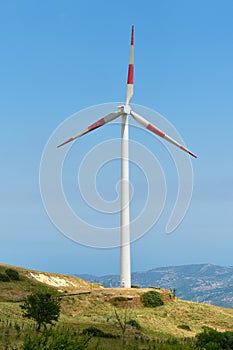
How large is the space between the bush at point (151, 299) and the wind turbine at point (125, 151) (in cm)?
479

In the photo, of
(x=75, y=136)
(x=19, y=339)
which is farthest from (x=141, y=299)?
(x=19, y=339)

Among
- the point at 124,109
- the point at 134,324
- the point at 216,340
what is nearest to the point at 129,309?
the point at 134,324

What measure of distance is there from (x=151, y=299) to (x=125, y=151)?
2364 cm

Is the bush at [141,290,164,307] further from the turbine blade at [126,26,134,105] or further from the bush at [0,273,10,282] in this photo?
the turbine blade at [126,26,134,105]

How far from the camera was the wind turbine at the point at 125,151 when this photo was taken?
84438mm

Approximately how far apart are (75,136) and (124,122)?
27.8 feet

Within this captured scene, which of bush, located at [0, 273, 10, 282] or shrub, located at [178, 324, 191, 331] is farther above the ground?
bush, located at [0, 273, 10, 282]

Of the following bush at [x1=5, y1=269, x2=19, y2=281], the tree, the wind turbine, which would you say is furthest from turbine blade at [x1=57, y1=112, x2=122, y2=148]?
the tree

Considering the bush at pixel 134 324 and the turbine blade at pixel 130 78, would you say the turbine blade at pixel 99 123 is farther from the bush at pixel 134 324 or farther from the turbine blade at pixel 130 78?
the bush at pixel 134 324

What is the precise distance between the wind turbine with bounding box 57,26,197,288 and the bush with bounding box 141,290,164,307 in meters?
4.79

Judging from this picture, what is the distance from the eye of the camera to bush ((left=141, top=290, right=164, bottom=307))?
79.7m

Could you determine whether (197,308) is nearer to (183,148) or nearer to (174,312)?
(174,312)

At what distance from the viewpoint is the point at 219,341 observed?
45.3 m

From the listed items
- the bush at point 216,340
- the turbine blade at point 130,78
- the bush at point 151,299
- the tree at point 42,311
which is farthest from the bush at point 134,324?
the turbine blade at point 130,78
